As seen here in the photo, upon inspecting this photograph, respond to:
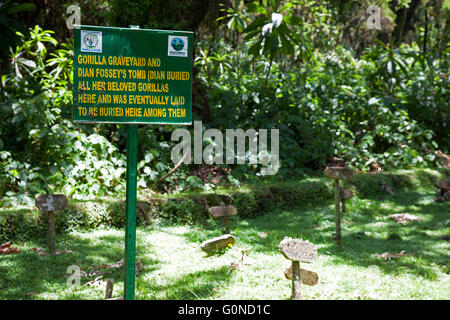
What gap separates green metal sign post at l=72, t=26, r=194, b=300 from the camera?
9.33ft

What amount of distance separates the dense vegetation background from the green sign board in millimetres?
2005

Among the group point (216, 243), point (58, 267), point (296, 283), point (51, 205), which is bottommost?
point (58, 267)

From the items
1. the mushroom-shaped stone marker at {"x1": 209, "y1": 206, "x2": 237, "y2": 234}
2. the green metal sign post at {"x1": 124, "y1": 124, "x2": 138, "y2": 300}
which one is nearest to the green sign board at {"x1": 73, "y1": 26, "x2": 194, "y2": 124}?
the green metal sign post at {"x1": 124, "y1": 124, "x2": 138, "y2": 300}

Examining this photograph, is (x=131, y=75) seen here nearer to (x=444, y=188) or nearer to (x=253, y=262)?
(x=253, y=262)

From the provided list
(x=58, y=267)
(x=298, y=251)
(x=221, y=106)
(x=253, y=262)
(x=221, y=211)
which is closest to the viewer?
(x=298, y=251)

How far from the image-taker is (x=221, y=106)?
7.88 m

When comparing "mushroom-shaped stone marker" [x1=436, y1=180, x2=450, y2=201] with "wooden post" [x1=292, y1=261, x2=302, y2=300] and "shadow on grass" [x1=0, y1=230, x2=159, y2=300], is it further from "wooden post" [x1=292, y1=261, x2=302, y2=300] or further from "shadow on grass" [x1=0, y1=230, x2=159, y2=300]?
"shadow on grass" [x1=0, y1=230, x2=159, y2=300]

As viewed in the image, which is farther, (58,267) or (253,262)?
(253,262)

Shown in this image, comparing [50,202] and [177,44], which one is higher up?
[177,44]

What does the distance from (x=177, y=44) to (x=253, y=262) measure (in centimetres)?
211

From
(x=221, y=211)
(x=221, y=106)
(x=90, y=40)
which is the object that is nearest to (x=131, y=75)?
(x=90, y=40)

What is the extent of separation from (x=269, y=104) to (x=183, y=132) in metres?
1.93
